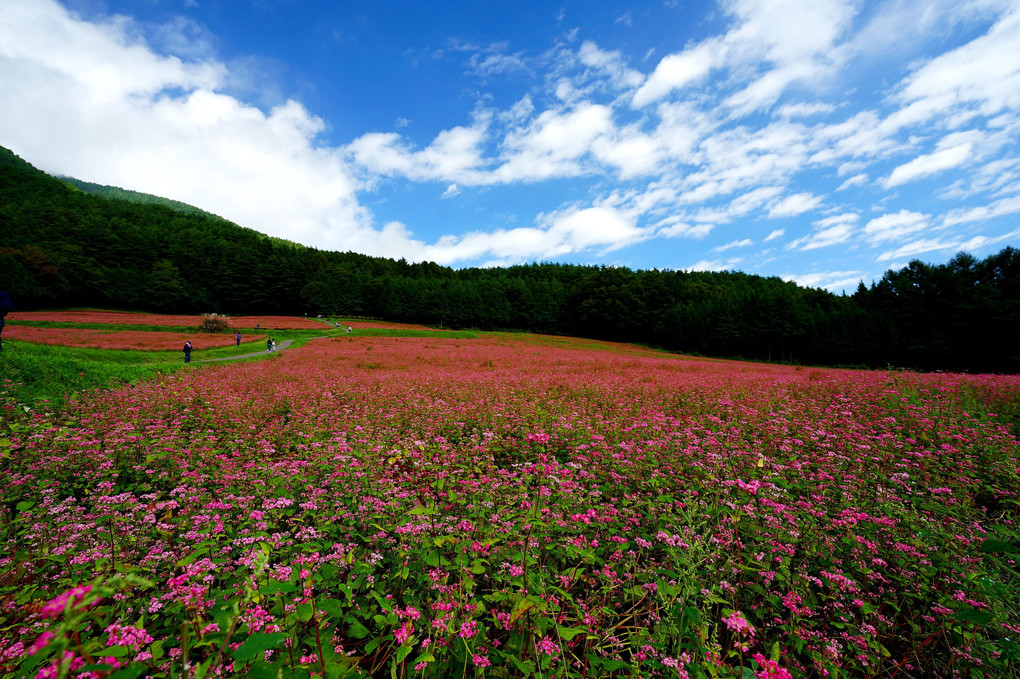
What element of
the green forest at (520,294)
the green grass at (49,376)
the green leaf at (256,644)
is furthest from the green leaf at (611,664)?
the green forest at (520,294)

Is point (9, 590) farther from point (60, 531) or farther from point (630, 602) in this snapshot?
point (630, 602)

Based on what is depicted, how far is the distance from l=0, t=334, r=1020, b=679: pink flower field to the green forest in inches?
1856

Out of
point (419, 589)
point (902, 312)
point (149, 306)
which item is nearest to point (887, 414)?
point (419, 589)

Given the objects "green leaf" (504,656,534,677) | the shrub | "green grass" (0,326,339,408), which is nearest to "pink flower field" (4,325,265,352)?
the shrub

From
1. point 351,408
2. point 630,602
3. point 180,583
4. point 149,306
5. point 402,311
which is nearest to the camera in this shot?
point 180,583

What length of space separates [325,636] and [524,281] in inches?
3214

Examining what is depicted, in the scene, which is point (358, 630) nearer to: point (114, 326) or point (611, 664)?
point (611, 664)

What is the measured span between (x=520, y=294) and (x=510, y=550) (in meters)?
76.0

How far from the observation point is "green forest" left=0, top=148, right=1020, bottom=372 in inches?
1558

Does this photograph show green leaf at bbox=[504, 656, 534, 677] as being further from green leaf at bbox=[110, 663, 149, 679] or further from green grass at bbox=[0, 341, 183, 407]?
green grass at bbox=[0, 341, 183, 407]

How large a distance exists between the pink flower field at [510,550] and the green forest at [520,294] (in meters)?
47.2

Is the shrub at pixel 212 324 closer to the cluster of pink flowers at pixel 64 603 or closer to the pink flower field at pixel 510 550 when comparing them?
the pink flower field at pixel 510 550

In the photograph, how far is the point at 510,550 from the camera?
312 cm

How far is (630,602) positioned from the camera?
3.38 m
